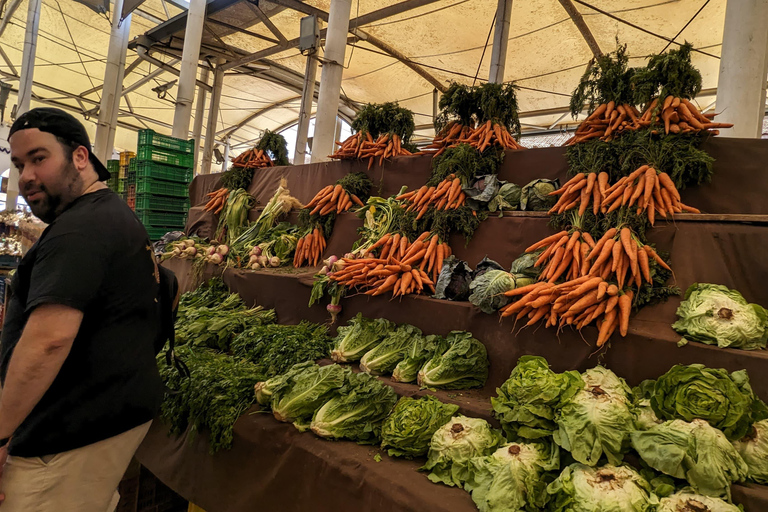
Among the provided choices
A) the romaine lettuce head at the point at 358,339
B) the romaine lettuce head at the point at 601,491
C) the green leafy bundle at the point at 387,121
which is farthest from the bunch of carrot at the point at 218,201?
the romaine lettuce head at the point at 601,491

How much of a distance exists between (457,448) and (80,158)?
201 cm

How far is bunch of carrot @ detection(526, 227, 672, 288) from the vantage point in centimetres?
230

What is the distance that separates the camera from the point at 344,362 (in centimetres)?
292

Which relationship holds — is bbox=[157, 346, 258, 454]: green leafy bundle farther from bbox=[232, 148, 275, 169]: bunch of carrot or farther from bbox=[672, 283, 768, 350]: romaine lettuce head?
bbox=[232, 148, 275, 169]: bunch of carrot

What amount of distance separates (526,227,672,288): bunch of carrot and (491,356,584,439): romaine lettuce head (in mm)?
642

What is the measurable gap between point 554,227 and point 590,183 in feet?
1.15

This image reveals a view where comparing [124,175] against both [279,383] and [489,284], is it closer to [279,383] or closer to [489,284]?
[279,383]

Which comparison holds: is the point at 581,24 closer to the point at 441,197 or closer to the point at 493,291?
the point at 441,197

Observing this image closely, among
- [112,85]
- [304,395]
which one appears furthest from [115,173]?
[304,395]

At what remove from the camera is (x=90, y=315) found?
5.01 ft

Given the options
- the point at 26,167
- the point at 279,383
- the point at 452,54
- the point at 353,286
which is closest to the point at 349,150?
the point at 353,286

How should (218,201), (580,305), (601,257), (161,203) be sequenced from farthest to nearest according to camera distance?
(161,203) → (218,201) → (601,257) → (580,305)

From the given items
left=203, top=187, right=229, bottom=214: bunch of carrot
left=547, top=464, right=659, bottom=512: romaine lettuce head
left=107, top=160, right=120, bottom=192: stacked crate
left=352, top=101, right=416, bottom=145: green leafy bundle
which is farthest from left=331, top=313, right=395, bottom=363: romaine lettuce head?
left=107, top=160, right=120, bottom=192: stacked crate

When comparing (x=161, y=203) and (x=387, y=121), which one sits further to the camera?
(x=161, y=203)
